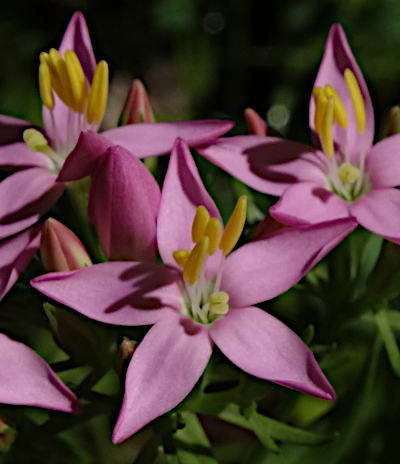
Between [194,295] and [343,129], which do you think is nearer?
[194,295]

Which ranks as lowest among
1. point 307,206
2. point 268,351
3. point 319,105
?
point 268,351

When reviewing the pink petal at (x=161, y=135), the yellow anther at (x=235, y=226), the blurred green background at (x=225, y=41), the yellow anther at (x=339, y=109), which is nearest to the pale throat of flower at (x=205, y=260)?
the yellow anther at (x=235, y=226)

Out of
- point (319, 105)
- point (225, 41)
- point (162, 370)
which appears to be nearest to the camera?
point (162, 370)

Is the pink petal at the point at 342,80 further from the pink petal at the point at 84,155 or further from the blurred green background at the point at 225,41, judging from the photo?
the blurred green background at the point at 225,41

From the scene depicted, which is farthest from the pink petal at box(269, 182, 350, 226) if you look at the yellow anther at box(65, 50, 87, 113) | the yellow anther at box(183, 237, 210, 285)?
the yellow anther at box(65, 50, 87, 113)

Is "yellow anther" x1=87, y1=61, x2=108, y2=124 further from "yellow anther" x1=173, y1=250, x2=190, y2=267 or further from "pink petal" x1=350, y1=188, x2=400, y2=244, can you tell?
"pink petal" x1=350, y1=188, x2=400, y2=244

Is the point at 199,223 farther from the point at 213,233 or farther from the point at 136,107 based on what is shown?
the point at 136,107

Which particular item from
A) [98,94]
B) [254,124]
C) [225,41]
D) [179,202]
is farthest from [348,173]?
[225,41]

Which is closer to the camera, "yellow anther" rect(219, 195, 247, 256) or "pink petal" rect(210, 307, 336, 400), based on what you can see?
"pink petal" rect(210, 307, 336, 400)
